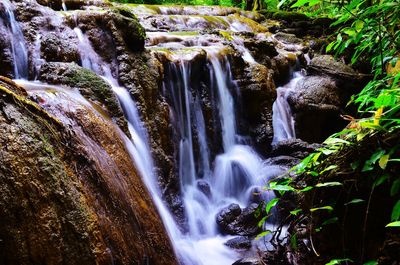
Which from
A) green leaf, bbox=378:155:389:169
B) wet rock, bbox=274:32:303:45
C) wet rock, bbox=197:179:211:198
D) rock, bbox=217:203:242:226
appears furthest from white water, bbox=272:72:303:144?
green leaf, bbox=378:155:389:169

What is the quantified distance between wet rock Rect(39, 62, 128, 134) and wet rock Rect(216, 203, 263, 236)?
2.16 metres

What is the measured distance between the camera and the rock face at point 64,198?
7.18ft

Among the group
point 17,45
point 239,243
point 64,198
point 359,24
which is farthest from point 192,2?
point 64,198

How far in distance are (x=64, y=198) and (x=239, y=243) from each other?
3265mm

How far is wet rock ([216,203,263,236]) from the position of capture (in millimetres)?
5438

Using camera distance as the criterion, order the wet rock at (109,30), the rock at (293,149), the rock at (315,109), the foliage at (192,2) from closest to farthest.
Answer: the wet rock at (109,30) → the rock at (293,149) → the rock at (315,109) → the foliage at (192,2)

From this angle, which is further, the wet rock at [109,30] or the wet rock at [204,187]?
the wet rock at [204,187]

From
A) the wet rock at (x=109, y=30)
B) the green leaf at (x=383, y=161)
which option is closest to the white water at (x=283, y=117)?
the wet rock at (x=109, y=30)

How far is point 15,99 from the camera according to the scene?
2.58 m

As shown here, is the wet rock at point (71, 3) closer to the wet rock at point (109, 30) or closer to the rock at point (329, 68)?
the wet rock at point (109, 30)

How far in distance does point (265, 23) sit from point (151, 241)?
1260cm

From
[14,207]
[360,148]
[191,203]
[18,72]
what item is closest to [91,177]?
[14,207]

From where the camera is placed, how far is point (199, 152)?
6.99 meters

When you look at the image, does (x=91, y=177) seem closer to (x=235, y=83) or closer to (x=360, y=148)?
(x=360, y=148)
